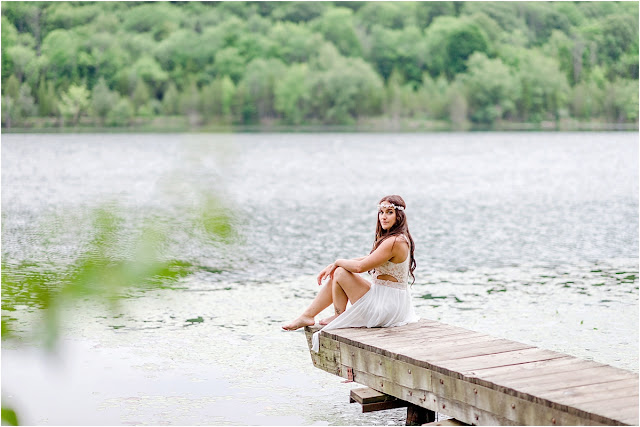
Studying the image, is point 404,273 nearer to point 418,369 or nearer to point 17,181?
point 418,369

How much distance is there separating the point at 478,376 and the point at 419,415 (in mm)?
1374

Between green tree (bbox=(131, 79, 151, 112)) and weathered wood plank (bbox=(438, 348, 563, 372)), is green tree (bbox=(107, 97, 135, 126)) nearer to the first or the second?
green tree (bbox=(131, 79, 151, 112))

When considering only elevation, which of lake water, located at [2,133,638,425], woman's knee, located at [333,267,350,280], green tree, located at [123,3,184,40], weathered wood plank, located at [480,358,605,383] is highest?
green tree, located at [123,3,184,40]

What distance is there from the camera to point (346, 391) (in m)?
8.94

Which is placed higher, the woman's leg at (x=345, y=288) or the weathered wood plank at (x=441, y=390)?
the woman's leg at (x=345, y=288)

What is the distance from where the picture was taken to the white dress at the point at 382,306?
8.06 m

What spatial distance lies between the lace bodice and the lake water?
4.06 feet

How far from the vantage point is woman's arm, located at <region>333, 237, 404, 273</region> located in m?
8.08

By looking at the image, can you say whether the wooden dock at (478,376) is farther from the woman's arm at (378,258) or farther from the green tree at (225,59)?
the green tree at (225,59)

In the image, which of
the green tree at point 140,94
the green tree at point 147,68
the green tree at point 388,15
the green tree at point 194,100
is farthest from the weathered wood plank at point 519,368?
the green tree at point 388,15

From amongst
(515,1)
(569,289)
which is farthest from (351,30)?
(569,289)

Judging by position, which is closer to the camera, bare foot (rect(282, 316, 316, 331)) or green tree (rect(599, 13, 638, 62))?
bare foot (rect(282, 316, 316, 331))

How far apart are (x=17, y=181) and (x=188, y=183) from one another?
46280 millimetres

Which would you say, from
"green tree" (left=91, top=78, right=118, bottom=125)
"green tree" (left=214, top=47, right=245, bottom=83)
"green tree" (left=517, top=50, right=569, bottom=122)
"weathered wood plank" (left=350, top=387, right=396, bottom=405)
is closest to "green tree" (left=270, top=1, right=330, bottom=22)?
"green tree" (left=214, top=47, right=245, bottom=83)
